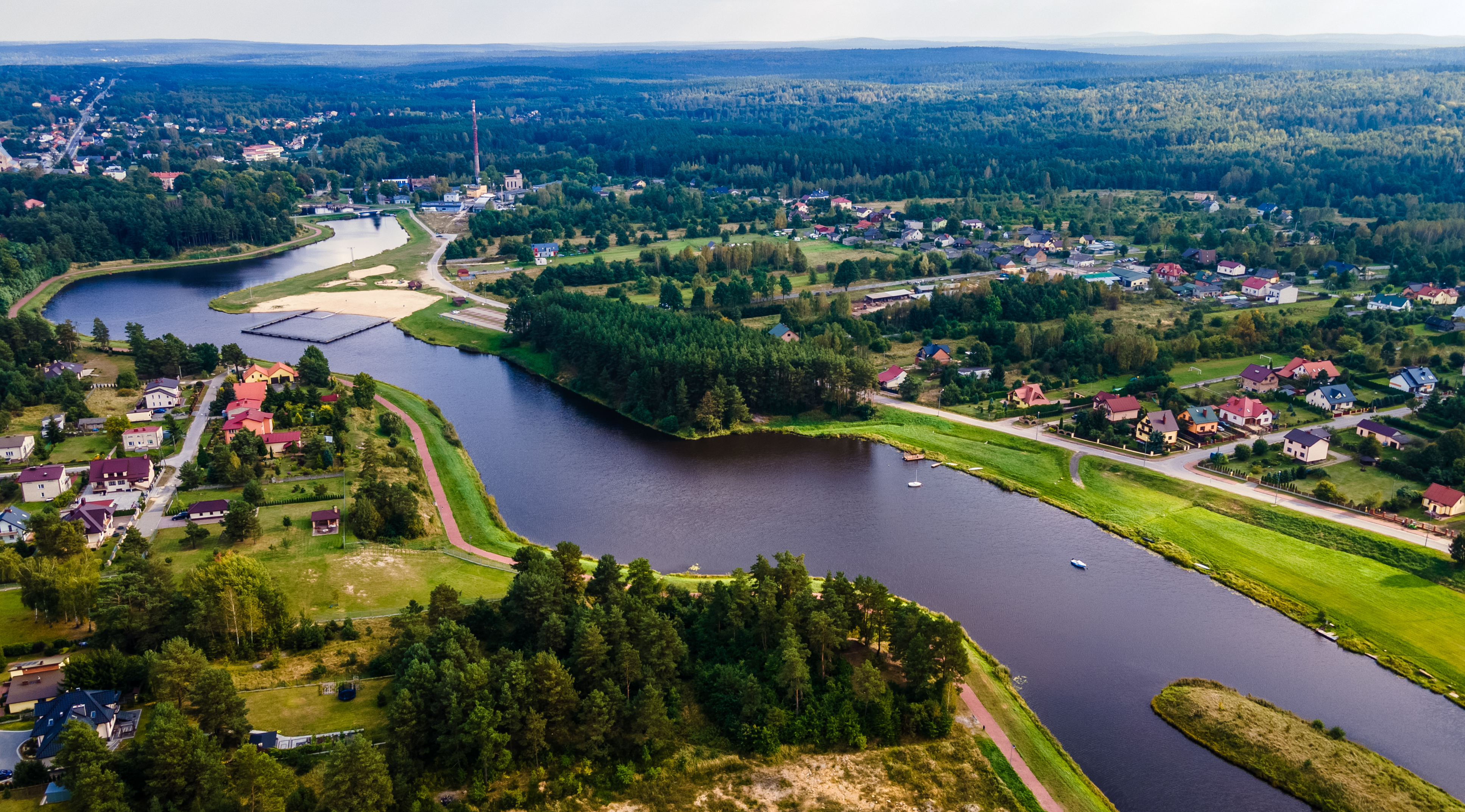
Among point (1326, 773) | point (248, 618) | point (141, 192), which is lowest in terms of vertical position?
point (1326, 773)

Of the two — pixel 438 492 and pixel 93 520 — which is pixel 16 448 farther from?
pixel 438 492

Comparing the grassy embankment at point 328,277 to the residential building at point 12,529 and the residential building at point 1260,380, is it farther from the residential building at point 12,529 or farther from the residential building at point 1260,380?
the residential building at point 1260,380

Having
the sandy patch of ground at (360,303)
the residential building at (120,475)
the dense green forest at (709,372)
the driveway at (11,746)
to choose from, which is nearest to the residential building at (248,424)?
the residential building at (120,475)

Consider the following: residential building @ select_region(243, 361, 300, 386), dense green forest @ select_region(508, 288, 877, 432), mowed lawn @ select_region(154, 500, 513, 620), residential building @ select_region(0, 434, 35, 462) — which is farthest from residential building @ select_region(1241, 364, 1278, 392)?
residential building @ select_region(0, 434, 35, 462)

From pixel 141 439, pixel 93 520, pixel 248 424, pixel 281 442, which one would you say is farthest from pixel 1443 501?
pixel 141 439

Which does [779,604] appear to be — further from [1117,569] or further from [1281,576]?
[1281,576]

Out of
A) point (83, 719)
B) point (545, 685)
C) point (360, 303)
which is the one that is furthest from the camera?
point (360, 303)

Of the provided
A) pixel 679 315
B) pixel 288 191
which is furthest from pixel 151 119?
pixel 679 315
